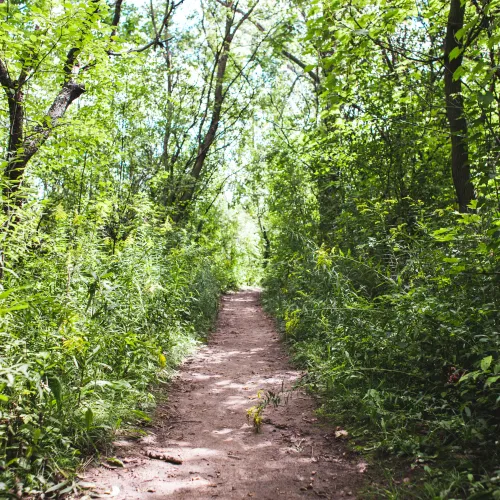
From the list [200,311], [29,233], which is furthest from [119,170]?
[29,233]

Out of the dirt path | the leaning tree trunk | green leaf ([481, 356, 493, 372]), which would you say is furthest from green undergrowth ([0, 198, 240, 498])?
the leaning tree trunk

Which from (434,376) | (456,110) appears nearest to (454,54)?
(456,110)

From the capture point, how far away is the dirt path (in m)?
3.01

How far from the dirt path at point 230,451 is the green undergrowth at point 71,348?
331mm

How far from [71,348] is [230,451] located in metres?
1.71

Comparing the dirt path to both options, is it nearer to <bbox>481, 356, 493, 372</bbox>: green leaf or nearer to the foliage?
the foliage

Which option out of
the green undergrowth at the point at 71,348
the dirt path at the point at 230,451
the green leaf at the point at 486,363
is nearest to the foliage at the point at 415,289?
the green leaf at the point at 486,363

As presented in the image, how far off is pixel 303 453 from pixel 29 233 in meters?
3.46

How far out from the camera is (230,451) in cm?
368

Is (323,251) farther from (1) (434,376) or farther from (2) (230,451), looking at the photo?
(2) (230,451)

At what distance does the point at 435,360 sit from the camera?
3.55 meters

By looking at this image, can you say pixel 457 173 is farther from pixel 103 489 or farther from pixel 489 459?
pixel 103 489

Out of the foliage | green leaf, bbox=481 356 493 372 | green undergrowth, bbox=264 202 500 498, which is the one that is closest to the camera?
green leaf, bbox=481 356 493 372

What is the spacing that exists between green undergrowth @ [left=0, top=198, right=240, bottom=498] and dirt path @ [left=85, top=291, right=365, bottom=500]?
33cm
